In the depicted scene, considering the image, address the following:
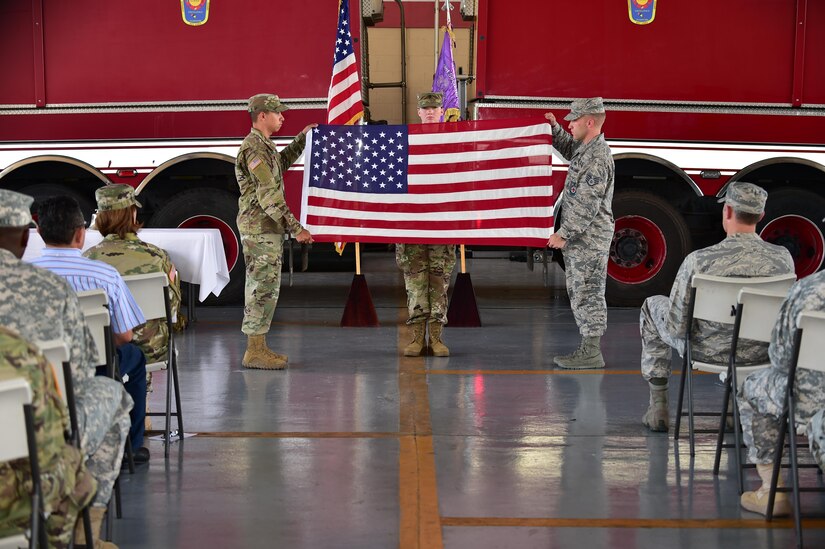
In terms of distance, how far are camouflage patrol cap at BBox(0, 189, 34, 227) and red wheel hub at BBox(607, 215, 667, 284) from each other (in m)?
7.27

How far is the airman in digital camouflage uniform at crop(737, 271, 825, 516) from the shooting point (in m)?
3.95

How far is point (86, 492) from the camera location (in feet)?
10.8

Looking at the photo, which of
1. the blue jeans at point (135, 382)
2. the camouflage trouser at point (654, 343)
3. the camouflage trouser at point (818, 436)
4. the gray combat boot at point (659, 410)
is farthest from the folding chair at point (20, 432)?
the gray combat boot at point (659, 410)

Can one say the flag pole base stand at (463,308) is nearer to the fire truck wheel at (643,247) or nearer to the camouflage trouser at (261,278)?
the fire truck wheel at (643,247)

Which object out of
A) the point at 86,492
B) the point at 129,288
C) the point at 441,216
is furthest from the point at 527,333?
the point at 86,492

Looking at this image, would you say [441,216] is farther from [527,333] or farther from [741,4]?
→ [741,4]

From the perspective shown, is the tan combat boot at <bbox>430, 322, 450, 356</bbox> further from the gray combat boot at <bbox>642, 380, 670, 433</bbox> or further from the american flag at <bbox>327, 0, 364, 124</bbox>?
the gray combat boot at <bbox>642, 380, 670, 433</bbox>

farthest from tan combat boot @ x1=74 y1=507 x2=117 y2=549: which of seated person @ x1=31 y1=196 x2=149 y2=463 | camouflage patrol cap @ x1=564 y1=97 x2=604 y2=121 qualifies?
camouflage patrol cap @ x1=564 y1=97 x2=604 y2=121

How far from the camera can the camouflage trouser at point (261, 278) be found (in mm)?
7293

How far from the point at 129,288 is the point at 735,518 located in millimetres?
2943

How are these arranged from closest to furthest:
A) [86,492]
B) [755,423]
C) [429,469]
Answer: [86,492] < [755,423] < [429,469]

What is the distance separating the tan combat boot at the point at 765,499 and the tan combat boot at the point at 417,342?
11.6 feet

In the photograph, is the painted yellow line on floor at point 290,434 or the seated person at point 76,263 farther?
the painted yellow line on floor at point 290,434

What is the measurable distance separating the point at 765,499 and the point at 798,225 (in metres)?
6.32
